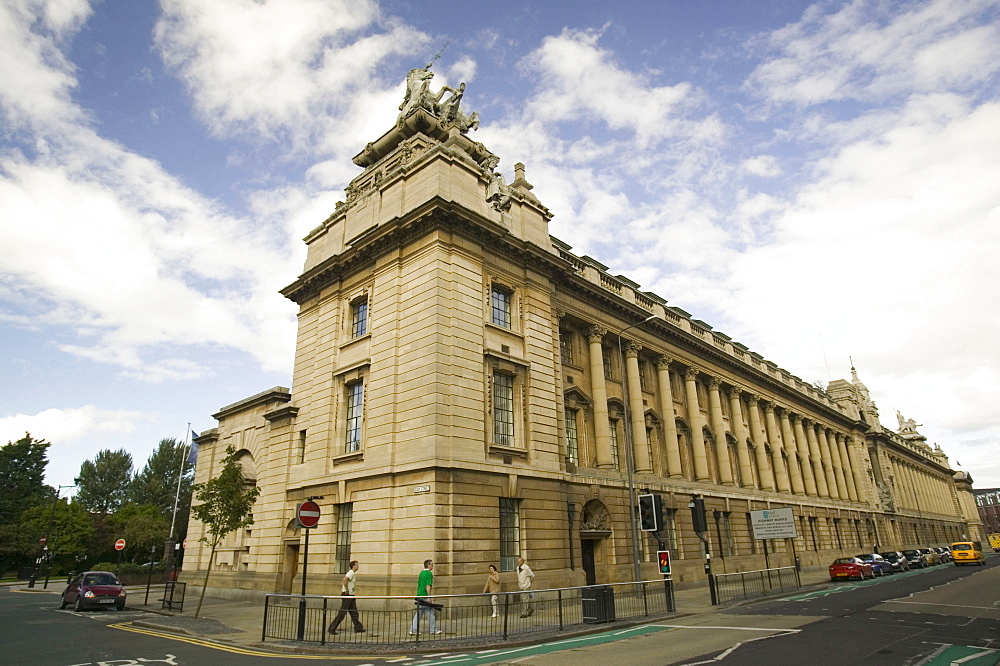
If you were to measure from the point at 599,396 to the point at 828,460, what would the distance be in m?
42.4

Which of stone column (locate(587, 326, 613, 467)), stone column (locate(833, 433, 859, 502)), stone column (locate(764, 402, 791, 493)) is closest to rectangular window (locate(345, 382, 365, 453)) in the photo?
stone column (locate(587, 326, 613, 467))

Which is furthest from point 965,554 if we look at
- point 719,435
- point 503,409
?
point 503,409

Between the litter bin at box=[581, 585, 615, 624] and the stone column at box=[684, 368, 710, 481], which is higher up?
the stone column at box=[684, 368, 710, 481]

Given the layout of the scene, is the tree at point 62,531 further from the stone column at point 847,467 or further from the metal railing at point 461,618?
the stone column at point 847,467

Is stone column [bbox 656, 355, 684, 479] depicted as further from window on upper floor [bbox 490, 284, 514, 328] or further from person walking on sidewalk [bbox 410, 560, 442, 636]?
person walking on sidewalk [bbox 410, 560, 442, 636]

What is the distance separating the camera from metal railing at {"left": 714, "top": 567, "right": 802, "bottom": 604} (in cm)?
2241

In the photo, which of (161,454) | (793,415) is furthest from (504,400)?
(161,454)

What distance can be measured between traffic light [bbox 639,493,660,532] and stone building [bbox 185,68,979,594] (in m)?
2.24

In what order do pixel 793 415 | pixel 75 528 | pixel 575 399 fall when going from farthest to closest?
pixel 75 528, pixel 793 415, pixel 575 399

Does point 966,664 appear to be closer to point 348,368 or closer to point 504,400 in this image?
point 504,400

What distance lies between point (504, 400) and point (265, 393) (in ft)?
50.4

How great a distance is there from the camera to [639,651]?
1174 cm

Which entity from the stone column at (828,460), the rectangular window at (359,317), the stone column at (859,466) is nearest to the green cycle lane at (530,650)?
the rectangular window at (359,317)

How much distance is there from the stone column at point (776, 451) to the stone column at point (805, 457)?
469cm
